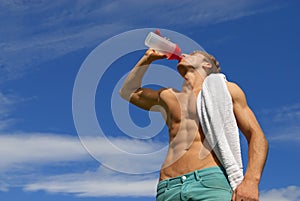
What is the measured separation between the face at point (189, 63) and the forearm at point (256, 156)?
4.04ft

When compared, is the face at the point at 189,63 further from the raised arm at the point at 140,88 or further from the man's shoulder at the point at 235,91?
the man's shoulder at the point at 235,91

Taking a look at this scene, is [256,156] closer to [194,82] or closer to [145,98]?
[194,82]

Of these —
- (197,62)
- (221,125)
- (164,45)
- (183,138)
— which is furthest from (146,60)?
(221,125)

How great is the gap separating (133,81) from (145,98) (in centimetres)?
25

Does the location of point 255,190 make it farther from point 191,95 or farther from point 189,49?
point 189,49

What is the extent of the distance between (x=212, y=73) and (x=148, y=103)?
32.1 inches

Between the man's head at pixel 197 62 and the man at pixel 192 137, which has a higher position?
the man's head at pixel 197 62

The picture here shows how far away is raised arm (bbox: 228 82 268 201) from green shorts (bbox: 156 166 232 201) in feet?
0.63

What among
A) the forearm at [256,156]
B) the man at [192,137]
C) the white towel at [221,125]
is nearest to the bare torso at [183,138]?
the man at [192,137]

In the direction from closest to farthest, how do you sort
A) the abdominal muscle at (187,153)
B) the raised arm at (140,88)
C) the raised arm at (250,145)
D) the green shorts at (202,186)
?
the raised arm at (250,145)
the green shorts at (202,186)
the abdominal muscle at (187,153)
the raised arm at (140,88)

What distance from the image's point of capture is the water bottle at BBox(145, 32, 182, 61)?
264 inches

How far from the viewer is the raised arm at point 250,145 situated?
5.59 metres

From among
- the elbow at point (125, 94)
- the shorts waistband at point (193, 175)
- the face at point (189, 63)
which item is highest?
the face at point (189, 63)

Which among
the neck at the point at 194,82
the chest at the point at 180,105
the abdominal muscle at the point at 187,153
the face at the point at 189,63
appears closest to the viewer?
the abdominal muscle at the point at 187,153
